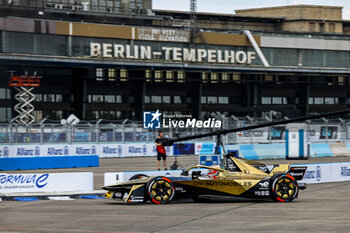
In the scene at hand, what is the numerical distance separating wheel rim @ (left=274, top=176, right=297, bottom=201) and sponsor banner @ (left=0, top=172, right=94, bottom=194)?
6811 mm

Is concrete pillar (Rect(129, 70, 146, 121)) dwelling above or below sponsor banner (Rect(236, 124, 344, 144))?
above

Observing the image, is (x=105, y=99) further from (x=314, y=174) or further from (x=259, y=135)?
(x=314, y=174)

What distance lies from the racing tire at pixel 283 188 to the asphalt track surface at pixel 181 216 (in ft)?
0.79

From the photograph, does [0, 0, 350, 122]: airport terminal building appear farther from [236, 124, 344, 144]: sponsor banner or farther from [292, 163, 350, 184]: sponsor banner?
[292, 163, 350, 184]: sponsor banner

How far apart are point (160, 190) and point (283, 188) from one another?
10.6 feet

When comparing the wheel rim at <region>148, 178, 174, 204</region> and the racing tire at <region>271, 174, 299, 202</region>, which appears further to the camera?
the racing tire at <region>271, 174, 299, 202</region>

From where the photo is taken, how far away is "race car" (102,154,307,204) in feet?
55.4

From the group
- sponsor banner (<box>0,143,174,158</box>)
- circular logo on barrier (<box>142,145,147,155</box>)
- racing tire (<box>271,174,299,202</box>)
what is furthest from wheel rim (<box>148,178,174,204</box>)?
circular logo on barrier (<box>142,145,147,155</box>)

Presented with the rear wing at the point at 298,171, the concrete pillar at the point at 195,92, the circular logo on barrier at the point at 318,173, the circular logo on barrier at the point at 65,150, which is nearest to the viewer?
the rear wing at the point at 298,171

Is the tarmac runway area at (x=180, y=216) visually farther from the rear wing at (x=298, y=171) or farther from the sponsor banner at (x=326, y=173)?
the sponsor banner at (x=326, y=173)

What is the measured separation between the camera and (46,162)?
34875 mm

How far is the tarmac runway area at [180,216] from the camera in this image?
12.5 m

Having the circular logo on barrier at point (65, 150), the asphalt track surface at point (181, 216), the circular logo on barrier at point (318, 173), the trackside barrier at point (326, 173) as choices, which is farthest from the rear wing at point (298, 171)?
the circular logo on barrier at point (65, 150)

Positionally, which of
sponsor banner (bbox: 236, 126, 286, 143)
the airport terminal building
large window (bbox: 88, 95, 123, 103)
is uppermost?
the airport terminal building
